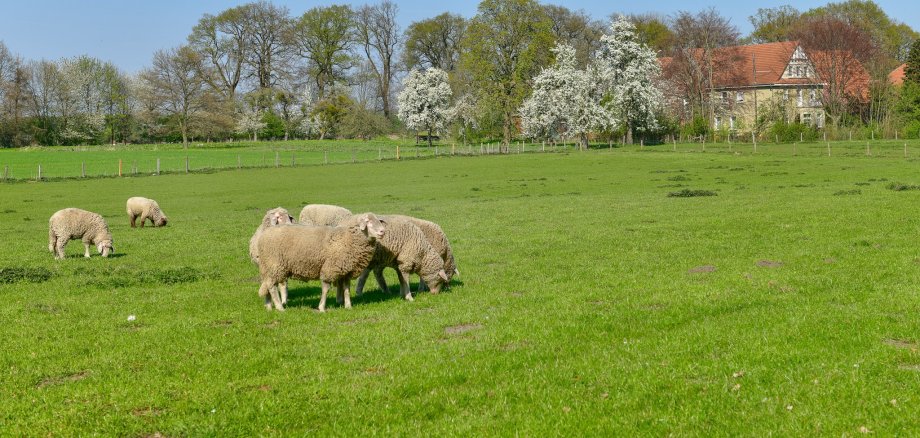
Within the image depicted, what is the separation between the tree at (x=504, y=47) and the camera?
96.7 metres

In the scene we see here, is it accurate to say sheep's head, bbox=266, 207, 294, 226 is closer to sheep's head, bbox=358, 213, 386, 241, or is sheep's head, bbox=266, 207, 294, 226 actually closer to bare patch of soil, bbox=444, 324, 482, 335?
sheep's head, bbox=358, 213, 386, 241

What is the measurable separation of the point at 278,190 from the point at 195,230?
20715 mm

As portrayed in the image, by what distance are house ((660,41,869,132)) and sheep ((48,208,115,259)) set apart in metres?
91.5

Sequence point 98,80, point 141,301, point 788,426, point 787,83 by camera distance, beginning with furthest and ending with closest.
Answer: point 98,80 → point 787,83 → point 141,301 → point 788,426

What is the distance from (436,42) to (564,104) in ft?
140

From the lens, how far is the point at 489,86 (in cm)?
9675

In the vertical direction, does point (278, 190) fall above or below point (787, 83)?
below

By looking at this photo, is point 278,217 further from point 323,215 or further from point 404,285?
point 323,215

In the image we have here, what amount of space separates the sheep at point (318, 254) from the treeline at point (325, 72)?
8367 cm

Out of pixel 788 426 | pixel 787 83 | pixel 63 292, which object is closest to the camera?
pixel 788 426

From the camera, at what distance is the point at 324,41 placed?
12488cm

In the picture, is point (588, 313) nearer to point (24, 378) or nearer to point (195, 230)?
point (24, 378)

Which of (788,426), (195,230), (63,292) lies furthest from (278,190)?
(788,426)

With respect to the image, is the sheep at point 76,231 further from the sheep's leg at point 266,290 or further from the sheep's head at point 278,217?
the sheep's leg at point 266,290
